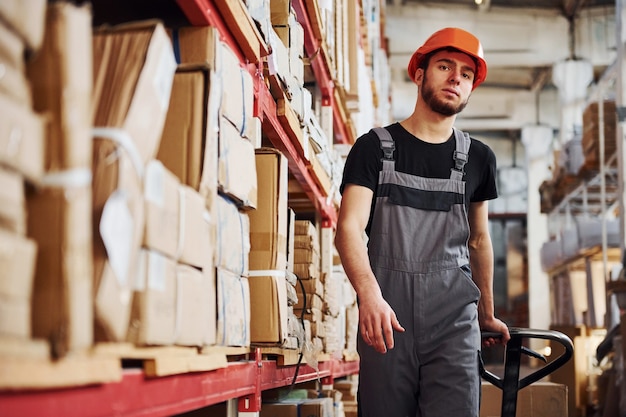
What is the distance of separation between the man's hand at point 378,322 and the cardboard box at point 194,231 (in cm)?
70

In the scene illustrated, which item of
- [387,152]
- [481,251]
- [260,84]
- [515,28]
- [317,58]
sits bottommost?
[481,251]

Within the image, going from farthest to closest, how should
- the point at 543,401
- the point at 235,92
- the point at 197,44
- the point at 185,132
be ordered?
the point at 543,401 < the point at 235,92 < the point at 197,44 < the point at 185,132

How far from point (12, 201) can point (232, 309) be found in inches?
56.1

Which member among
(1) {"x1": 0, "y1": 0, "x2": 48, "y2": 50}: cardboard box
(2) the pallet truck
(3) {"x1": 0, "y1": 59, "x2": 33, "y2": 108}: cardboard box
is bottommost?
(2) the pallet truck

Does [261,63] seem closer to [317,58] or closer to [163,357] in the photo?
Result: [163,357]

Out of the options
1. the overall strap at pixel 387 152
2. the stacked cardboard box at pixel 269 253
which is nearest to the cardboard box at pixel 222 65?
the stacked cardboard box at pixel 269 253

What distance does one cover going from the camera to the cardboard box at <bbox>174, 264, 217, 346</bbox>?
2.17 m

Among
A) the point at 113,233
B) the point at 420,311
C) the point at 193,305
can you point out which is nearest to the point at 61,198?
the point at 113,233

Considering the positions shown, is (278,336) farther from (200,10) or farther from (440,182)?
(200,10)

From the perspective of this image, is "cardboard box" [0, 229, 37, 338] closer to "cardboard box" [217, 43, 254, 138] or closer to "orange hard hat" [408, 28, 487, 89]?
"cardboard box" [217, 43, 254, 138]

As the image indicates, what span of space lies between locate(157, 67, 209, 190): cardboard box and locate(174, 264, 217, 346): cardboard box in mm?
266

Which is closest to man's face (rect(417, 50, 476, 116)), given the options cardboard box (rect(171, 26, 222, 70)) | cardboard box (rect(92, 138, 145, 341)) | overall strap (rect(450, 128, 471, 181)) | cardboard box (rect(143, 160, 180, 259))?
overall strap (rect(450, 128, 471, 181))

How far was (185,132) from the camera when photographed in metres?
2.40

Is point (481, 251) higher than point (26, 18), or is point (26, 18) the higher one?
point (26, 18)
